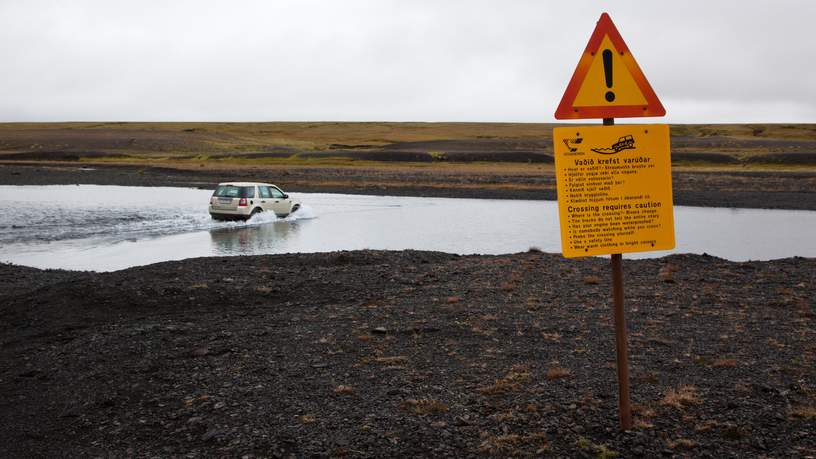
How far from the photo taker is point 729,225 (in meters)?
28.6

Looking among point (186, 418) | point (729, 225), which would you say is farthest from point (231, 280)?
point (729, 225)

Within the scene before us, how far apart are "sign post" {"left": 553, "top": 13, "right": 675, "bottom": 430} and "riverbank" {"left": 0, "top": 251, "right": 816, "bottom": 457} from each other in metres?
1.54

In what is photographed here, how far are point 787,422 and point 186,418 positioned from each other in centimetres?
487

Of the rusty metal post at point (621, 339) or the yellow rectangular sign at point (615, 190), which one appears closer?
the yellow rectangular sign at point (615, 190)

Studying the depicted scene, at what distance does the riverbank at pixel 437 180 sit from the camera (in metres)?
42.9

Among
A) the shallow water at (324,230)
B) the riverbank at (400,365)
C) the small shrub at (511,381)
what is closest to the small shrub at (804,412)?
the riverbank at (400,365)

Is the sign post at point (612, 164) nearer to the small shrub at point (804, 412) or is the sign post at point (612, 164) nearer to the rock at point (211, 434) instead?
the small shrub at point (804, 412)

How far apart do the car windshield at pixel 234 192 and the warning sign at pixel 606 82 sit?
2485 cm

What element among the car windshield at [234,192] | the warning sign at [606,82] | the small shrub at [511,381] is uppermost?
the warning sign at [606,82]

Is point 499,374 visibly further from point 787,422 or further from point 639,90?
point 639,90

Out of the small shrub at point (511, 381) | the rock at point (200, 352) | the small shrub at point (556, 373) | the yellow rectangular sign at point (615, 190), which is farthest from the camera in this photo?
the rock at point (200, 352)

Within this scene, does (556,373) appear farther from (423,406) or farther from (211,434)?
(211,434)

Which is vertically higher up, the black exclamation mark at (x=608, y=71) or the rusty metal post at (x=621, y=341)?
the black exclamation mark at (x=608, y=71)

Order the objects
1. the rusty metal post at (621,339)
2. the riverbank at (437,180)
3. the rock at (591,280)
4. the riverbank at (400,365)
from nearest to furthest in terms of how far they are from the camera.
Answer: the rusty metal post at (621,339) → the riverbank at (400,365) → the rock at (591,280) → the riverbank at (437,180)
